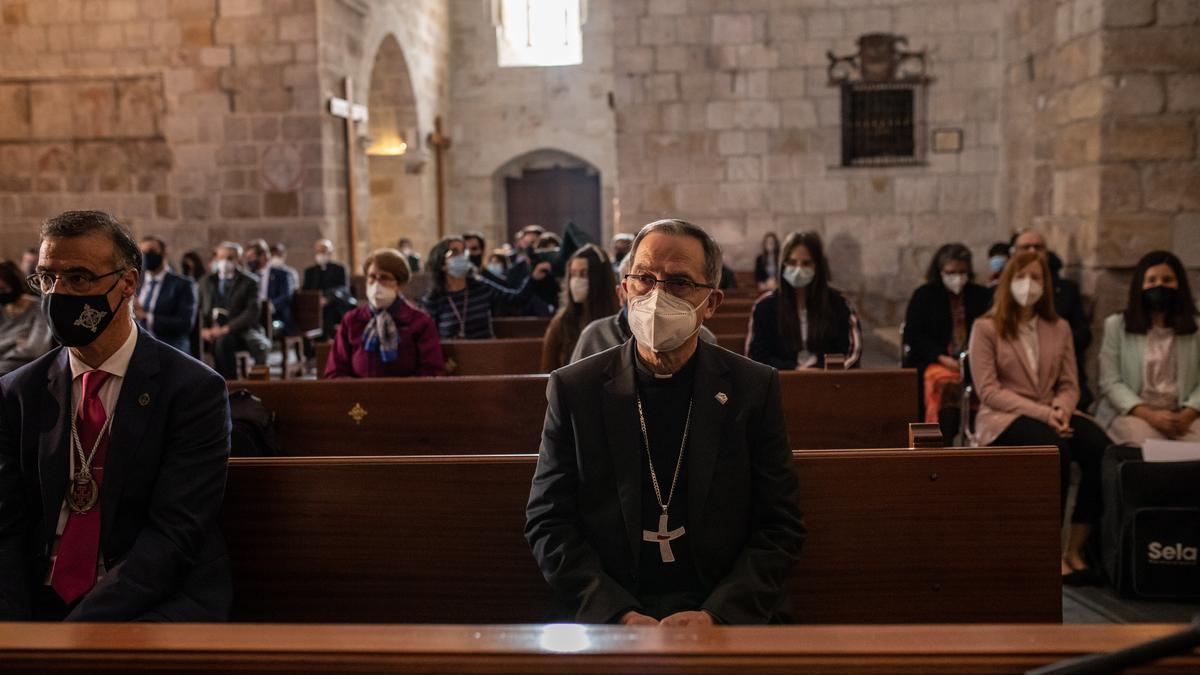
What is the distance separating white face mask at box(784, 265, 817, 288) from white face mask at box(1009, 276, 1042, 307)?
34.5 inches

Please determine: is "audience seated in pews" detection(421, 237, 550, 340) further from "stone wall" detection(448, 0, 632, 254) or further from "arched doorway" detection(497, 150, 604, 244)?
"arched doorway" detection(497, 150, 604, 244)

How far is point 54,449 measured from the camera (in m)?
2.38

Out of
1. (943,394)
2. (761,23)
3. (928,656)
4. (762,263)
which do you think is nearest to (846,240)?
(762,263)

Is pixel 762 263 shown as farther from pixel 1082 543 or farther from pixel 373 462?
pixel 373 462

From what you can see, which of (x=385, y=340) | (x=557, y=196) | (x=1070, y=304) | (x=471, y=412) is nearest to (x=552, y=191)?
(x=557, y=196)

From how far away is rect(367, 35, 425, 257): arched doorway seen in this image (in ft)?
52.9

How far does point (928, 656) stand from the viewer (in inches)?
56.8

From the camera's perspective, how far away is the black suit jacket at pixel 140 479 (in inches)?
92.7

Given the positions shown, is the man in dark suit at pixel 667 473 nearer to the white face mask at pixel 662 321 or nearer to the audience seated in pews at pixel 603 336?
the white face mask at pixel 662 321

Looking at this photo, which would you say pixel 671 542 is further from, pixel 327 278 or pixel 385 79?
pixel 385 79

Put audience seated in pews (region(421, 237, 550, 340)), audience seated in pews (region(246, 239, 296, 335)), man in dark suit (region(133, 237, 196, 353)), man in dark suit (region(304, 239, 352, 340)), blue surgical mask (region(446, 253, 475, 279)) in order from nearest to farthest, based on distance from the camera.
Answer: blue surgical mask (region(446, 253, 475, 279)) → audience seated in pews (region(421, 237, 550, 340)) → man in dark suit (region(133, 237, 196, 353)) → man in dark suit (region(304, 239, 352, 340)) → audience seated in pews (region(246, 239, 296, 335))

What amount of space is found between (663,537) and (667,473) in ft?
0.44

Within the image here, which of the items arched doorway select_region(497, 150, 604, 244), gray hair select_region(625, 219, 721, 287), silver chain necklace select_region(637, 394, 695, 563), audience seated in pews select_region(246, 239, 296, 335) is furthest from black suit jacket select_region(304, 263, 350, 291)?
silver chain necklace select_region(637, 394, 695, 563)

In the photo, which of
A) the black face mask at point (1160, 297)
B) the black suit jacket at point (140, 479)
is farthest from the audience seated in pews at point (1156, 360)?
the black suit jacket at point (140, 479)
